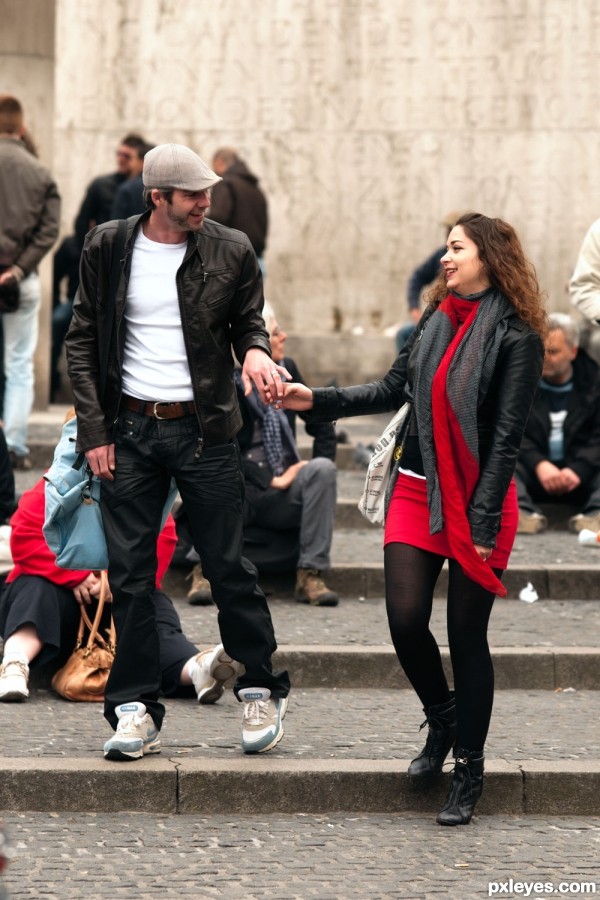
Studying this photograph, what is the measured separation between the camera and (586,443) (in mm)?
9219

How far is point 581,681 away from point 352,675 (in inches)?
37.7

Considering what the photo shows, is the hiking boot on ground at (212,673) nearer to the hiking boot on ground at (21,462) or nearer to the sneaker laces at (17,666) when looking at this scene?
the sneaker laces at (17,666)

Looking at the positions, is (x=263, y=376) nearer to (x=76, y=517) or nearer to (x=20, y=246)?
(x=76, y=517)

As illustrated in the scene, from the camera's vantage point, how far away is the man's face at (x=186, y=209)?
5285 millimetres

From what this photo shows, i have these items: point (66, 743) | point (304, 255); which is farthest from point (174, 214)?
point (304, 255)

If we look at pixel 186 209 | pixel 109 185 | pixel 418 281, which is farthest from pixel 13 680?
pixel 418 281

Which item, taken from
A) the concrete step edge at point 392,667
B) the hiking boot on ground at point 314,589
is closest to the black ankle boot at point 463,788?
the concrete step edge at point 392,667

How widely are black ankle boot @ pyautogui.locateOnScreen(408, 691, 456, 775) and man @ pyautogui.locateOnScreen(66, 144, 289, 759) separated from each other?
612 millimetres

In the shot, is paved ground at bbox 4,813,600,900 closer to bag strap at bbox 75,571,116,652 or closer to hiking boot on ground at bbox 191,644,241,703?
hiking boot on ground at bbox 191,644,241,703

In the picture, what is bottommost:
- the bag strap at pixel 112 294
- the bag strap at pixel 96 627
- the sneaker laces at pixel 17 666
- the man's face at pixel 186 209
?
the sneaker laces at pixel 17 666

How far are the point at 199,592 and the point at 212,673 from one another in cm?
164

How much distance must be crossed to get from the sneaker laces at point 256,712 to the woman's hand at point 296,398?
1.00 metres

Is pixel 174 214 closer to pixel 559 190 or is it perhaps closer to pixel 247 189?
pixel 247 189

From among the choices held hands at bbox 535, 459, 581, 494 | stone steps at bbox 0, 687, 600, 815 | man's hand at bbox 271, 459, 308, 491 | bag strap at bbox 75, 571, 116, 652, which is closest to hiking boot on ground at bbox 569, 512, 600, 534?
held hands at bbox 535, 459, 581, 494
